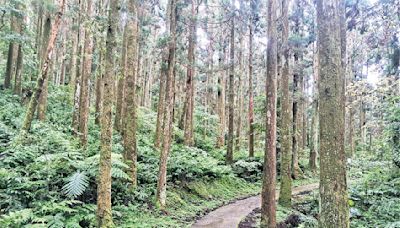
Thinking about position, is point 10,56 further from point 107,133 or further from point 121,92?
point 107,133

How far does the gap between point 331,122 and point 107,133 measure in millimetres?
4443

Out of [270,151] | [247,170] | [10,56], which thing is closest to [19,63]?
[10,56]

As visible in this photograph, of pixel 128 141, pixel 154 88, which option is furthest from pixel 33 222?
pixel 154 88

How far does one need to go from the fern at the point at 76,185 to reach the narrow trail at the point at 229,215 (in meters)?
3.23

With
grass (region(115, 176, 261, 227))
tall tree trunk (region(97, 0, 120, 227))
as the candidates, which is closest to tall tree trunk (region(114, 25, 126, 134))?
grass (region(115, 176, 261, 227))

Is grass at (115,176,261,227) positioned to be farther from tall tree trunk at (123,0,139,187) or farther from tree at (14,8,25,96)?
tree at (14,8,25,96)

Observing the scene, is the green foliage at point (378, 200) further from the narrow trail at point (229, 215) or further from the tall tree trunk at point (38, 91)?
the tall tree trunk at point (38, 91)

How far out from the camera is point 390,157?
14.9 meters

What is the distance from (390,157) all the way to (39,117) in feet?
49.3

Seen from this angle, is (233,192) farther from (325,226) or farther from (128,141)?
(325,226)

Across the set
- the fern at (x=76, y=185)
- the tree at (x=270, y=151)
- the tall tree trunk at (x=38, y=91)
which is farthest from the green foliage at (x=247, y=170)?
the fern at (x=76, y=185)

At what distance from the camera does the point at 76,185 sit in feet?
28.5

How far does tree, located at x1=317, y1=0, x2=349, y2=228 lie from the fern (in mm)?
5519

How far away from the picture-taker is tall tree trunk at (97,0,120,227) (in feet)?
25.1
